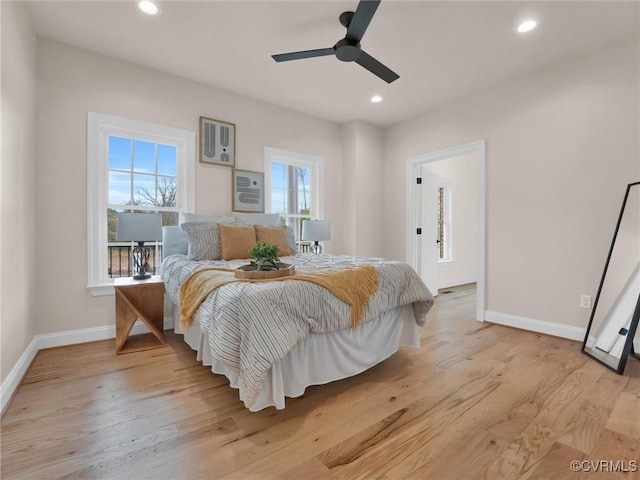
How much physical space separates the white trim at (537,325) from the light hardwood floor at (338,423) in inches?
22.4

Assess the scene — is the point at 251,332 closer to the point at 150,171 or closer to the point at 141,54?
the point at 150,171

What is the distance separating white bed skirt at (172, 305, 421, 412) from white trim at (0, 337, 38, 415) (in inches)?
40.4

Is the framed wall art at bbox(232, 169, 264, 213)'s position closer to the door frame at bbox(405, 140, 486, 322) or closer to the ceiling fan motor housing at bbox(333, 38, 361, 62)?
the ceiling fan motor housing at bbox(333, 38, 361, 62)

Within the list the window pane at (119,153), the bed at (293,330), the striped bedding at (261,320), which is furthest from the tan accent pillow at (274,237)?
the window pane at (119,153)

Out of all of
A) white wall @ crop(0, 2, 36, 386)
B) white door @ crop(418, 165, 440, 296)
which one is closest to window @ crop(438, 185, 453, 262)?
white door @ crop(418, 165, 440, 296)

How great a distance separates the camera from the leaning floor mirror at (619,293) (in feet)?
8.01

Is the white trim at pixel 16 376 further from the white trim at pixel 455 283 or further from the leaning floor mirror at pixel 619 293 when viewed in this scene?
the white trim at pixel 455 283

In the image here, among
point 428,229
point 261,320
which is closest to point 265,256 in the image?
point 261,320

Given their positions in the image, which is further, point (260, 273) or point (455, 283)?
point (455, 283)

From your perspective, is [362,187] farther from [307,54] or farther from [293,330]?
[293,330]

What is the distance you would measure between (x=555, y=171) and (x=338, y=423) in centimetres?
318

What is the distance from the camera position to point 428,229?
4.81m

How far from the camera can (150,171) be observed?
3.36 metres

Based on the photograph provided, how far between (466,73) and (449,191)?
9.17 ft
